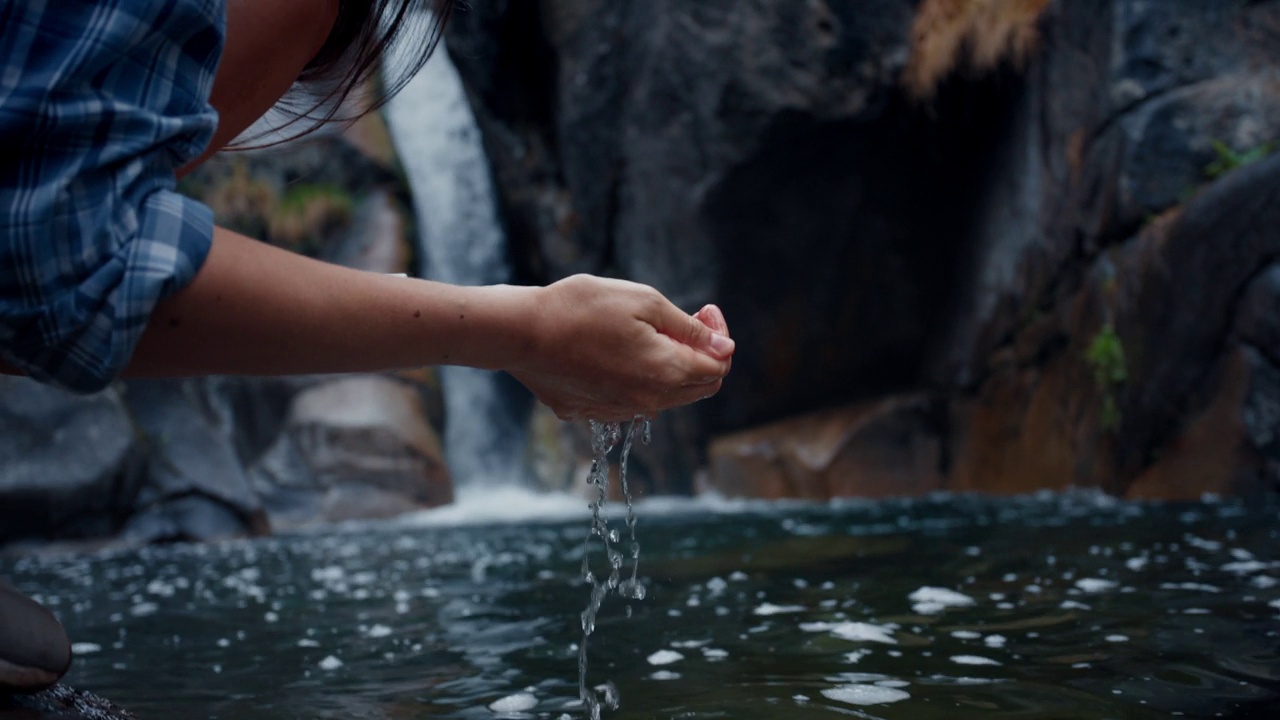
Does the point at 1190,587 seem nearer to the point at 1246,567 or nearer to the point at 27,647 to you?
the point at 1246,567

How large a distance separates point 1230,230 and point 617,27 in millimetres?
6693

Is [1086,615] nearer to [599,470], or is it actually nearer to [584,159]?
[599,470]

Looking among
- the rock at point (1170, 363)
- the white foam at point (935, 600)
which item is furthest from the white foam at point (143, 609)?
the rock at point (1170, 363)

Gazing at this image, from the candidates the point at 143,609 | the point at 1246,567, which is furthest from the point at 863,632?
the point at 143,609

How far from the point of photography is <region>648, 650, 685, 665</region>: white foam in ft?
7.25

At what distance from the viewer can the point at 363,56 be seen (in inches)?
60.6

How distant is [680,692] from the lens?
1915 millimetres

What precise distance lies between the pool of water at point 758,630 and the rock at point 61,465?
365cm

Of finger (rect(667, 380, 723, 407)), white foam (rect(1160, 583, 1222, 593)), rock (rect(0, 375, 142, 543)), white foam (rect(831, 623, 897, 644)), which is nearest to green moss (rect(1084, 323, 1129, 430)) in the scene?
white foam (rect(1160, 583, 1222, 593))

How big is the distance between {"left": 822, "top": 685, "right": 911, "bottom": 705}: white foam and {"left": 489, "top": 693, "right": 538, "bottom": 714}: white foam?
0.55m

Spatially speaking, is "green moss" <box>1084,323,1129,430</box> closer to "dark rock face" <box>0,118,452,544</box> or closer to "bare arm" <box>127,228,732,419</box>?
"dark rock face" <box>0,118,452,544</box>

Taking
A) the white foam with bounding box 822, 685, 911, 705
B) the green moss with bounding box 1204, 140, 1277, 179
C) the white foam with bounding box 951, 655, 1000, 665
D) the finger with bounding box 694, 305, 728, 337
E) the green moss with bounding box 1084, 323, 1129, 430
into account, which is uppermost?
the green moss with bounding box 1204, 140, 1277, 179

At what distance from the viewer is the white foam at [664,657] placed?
87.0 inches

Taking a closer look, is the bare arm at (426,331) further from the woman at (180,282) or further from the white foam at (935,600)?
the white foam at (935,600)
